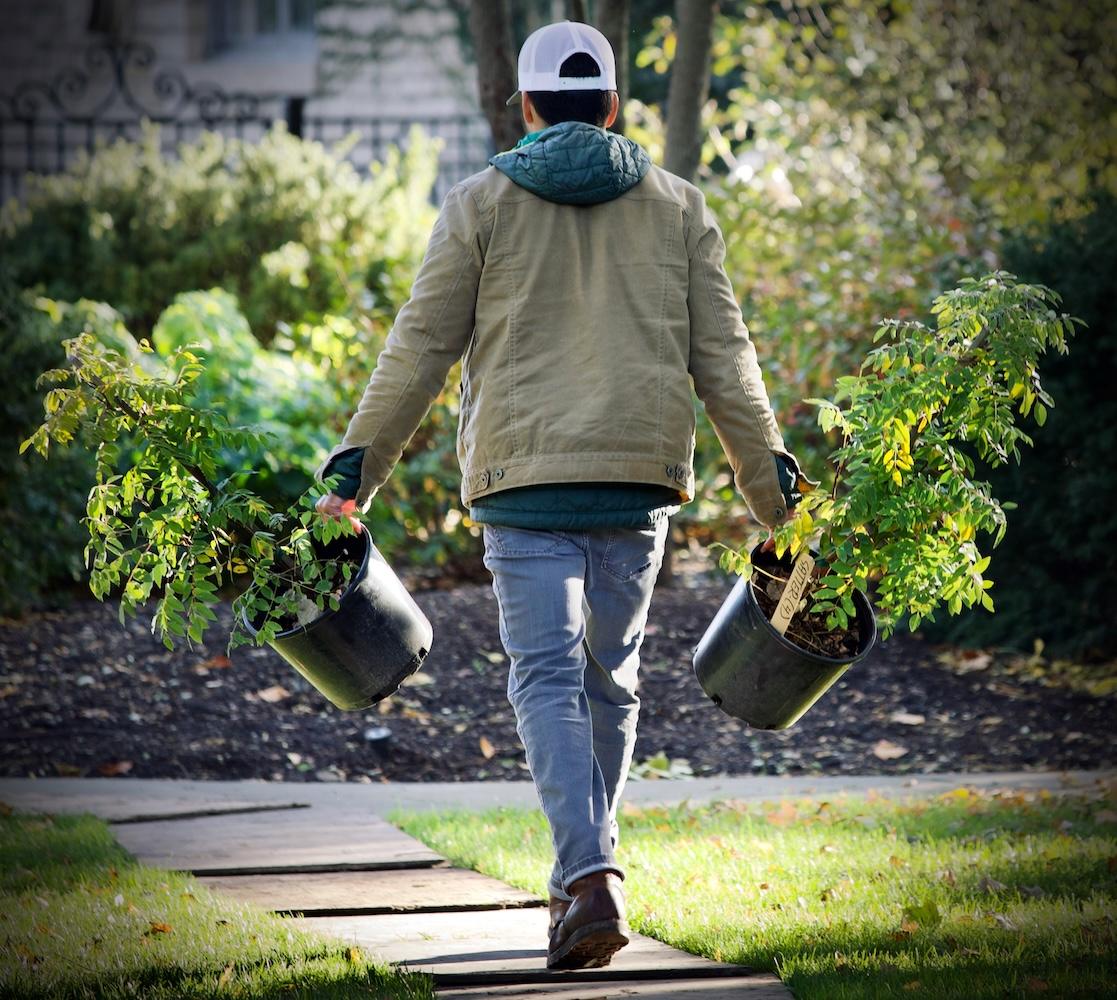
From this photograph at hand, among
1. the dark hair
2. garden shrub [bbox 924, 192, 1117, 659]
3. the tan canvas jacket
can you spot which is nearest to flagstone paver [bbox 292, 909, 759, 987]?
the tan canvas jacket

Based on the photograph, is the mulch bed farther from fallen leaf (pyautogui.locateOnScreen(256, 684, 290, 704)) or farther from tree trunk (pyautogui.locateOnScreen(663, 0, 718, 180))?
tree trunk (pyautogui.locateOnScreen(663, 0, 718, 180))

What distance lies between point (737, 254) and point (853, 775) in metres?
3.91

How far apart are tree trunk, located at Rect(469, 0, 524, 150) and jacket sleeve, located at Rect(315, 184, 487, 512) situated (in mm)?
3592

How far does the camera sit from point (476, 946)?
11.5ft

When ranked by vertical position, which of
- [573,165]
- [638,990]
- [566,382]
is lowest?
[638,990]

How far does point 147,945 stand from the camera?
341 cm

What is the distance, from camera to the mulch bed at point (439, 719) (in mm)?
5801

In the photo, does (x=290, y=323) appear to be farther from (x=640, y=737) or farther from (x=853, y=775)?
(x=853, y=775)

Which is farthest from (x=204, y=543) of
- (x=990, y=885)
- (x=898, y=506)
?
(x=990, y=885)

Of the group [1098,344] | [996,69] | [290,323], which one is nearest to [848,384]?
[1098,344]

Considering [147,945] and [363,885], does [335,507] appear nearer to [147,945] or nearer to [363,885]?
[147,945]

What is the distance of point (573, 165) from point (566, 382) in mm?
464

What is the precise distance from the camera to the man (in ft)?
10.6

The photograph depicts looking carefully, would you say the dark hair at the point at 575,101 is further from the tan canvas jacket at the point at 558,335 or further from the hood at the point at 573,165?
the tan canvas jacket at the point at 558,335
